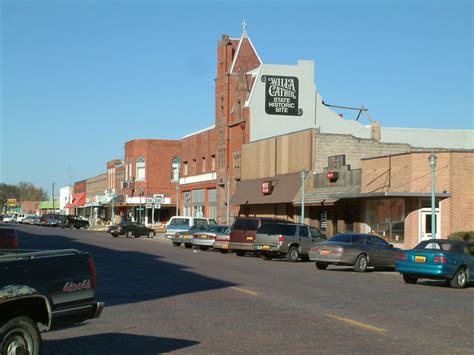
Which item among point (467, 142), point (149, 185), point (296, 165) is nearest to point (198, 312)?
point (296, 165)

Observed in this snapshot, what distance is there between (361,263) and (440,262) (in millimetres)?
6056

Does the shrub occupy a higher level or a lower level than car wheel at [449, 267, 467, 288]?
higher

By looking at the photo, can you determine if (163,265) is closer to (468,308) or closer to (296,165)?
(468,308)

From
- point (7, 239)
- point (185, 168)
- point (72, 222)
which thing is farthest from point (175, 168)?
point (7, 239)

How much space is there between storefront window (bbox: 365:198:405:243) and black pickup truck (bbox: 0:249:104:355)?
30.9 meters

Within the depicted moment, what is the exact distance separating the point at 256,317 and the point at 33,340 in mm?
5925

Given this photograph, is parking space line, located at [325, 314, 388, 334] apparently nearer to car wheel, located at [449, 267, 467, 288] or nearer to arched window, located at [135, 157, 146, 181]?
car wheel, located at [449, 267, 467, 288]

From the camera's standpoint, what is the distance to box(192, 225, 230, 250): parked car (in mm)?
39575

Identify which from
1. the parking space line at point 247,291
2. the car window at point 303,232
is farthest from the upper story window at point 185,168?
the parking space line at point 247,291

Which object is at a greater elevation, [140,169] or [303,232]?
[140,169]

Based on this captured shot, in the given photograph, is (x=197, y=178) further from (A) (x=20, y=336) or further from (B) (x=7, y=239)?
(A) (x=20, y=336)

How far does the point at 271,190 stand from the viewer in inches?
2069

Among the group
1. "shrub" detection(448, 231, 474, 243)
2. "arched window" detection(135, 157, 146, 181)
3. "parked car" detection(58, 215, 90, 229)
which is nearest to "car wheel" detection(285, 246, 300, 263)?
"shrub" detection(448, 231, 474, 243)

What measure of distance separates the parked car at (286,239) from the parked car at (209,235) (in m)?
5.58
